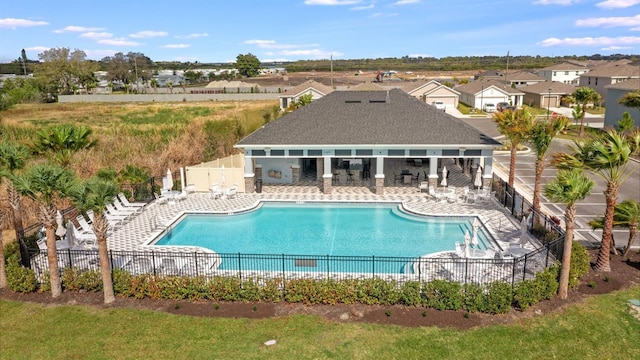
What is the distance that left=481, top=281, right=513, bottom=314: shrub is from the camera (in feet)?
46.5

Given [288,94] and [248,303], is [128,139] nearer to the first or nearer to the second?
[248,303]

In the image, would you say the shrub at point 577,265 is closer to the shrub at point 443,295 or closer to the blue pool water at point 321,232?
the shrub at point 443,295

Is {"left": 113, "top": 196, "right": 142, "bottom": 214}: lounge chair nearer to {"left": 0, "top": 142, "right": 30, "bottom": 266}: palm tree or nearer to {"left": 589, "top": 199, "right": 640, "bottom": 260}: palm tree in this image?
{"left": 0, "top": 142, "right": 30, "bottom": 266}: palm tree

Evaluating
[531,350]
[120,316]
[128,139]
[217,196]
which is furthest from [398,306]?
[128,139]

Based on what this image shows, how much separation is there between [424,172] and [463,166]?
360cm

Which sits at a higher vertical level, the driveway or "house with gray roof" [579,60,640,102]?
"house with gray roof" [579,60,640,102]

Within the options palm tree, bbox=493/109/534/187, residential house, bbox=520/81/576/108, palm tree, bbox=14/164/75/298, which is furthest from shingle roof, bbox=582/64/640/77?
palm tree, bbox=14/164/75/298

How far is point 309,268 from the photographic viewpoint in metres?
17.5

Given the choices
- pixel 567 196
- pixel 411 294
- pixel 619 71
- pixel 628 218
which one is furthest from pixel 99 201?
pixel 619 71

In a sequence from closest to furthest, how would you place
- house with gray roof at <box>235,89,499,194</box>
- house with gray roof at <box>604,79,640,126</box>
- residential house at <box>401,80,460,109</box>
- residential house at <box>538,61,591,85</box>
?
1. house with gray roof at <box>235,89,499,194</box>
2. house with gray roof at <box>604,79,640,126</box>
3. residential house at <box>401,80,460,109</box>
4. residential house at <box>538,61,591,85</box>

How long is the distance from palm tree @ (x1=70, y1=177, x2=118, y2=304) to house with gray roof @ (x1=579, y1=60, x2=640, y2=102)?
229 ft

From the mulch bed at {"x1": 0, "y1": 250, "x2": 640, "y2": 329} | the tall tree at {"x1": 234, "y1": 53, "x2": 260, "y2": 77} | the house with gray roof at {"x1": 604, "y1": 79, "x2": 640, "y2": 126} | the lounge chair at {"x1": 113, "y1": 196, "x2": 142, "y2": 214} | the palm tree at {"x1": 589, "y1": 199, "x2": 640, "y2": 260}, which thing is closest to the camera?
the mulch bed at {"x1": 0, "y1": 250, "x2": 640, "y2": 329}

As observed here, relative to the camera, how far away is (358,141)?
27453 mm

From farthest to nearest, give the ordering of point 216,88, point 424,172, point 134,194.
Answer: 1. point 216,88
2. point 424,172
3. point 134,194
